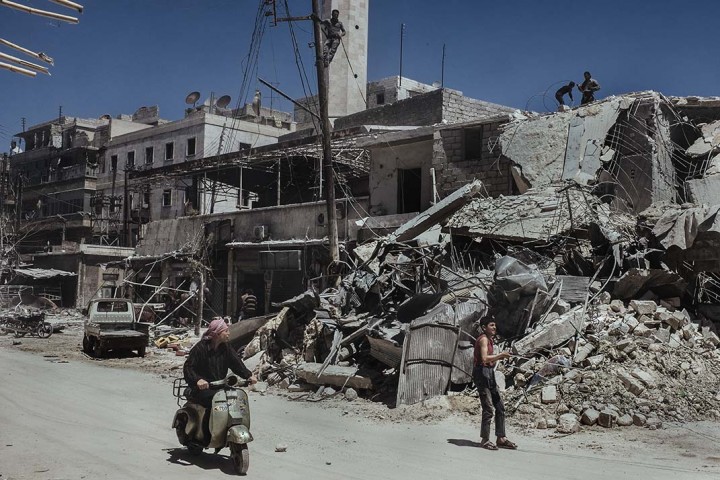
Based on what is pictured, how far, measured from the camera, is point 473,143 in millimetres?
20562

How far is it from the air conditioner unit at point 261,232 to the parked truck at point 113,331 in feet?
20.9

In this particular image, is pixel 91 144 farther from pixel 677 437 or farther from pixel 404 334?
pixel 677 437

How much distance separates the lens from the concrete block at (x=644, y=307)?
12.4m

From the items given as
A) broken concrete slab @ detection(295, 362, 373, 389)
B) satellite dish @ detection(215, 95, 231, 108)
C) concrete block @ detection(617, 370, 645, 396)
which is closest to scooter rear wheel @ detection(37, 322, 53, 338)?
broken concrete slab @ detection(295, 362, 373, 389)

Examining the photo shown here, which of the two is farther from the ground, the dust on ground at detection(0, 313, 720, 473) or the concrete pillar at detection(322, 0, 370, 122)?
the concrete pillar at detection(322, 0, 370, 122)

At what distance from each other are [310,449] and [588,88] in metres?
15.9

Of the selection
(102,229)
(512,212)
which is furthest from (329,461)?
(102,229)

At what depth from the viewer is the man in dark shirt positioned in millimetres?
7434

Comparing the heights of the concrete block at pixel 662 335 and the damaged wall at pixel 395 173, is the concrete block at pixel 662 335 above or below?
below

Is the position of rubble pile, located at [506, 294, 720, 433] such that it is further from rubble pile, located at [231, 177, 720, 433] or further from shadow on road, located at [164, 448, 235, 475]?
shadow on road, located at [164, 448, 235, 475]

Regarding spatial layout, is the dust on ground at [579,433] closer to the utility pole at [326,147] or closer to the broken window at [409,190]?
the utility pole at [326,147]

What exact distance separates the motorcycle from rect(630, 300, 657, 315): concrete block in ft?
26.6

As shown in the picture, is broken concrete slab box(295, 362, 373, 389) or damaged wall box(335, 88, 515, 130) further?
damaged wall box(335, 88, 515, 130)

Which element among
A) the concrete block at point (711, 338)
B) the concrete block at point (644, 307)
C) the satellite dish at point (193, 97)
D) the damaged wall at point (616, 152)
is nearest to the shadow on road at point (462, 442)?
the concrete block at point (644, 307)
